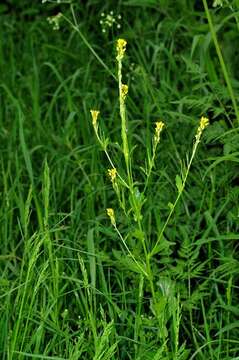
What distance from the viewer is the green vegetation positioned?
2.36 meters

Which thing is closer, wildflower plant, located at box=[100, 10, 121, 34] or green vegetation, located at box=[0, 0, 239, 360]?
green vegetation, located at box=[0, 0, 239, 360]

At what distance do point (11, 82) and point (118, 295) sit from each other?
1780mm

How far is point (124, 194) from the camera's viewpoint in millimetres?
3244

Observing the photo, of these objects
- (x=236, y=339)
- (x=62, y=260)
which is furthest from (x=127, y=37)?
(x=236, y=339)

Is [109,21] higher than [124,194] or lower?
higher

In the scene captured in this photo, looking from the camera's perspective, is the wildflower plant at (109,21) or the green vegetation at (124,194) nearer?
the green vegetation at (124,194)

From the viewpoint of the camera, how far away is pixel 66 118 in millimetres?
3877

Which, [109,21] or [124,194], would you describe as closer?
[124,194]

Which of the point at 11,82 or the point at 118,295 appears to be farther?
the point at 11,82

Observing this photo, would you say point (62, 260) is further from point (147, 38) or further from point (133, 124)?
point (147, 38)

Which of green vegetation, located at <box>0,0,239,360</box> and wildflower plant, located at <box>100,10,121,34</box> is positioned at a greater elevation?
wildflower plant, located at <box>100,10,121,34</box>

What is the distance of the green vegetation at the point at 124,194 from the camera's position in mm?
2359

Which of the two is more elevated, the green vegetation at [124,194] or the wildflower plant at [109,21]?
the wildflower plant at [109,21]

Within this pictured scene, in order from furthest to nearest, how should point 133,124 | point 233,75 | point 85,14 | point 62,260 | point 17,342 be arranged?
point 85,14, point 133,124, point 233,75, point 62,260, point 17,342
